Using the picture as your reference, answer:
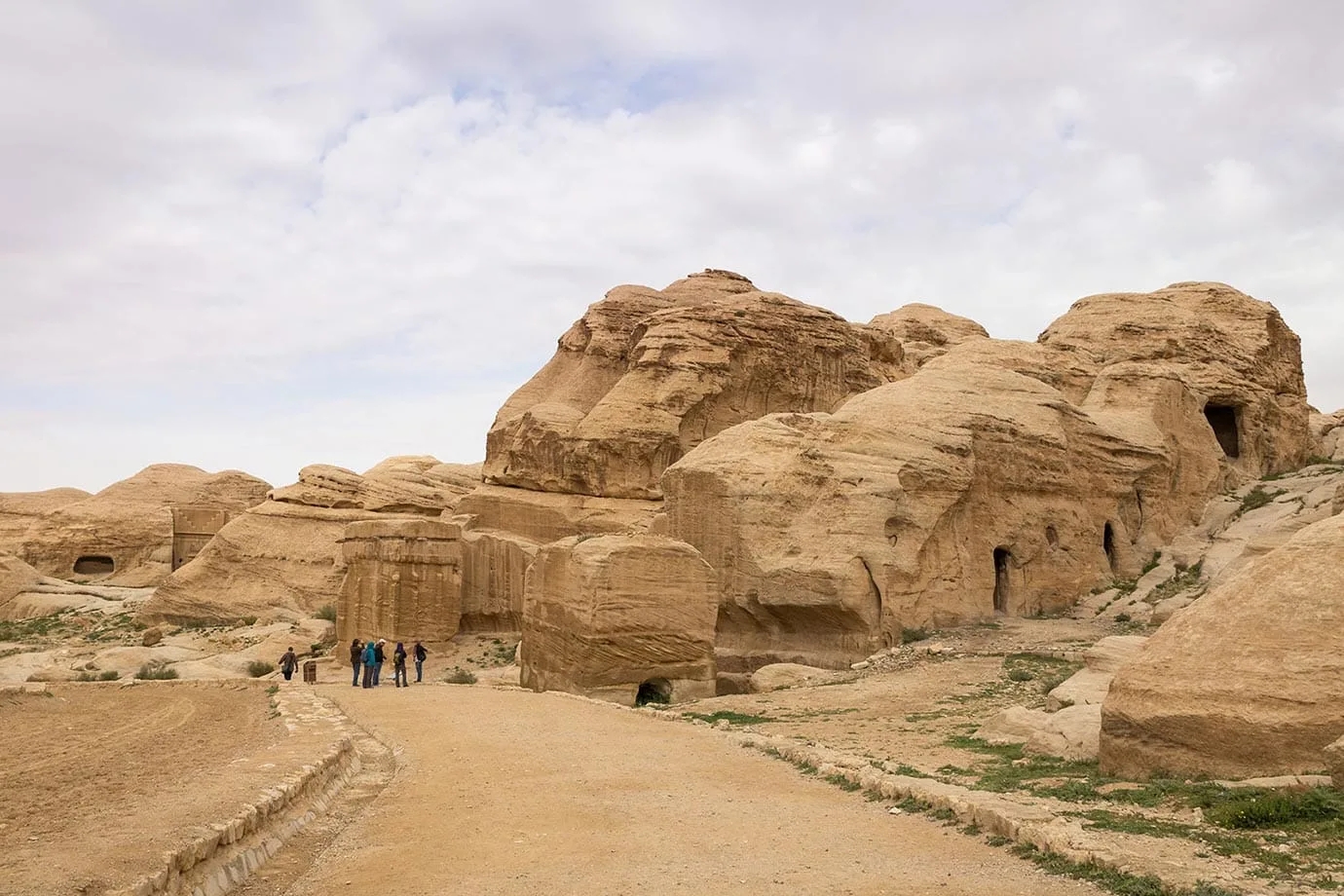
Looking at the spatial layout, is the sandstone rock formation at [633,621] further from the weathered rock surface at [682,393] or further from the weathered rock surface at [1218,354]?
the weathered rock surface at [682,393]

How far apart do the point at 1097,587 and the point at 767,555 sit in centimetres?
1012

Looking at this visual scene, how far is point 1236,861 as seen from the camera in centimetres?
691

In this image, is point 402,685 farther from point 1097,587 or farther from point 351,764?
point 1097,587

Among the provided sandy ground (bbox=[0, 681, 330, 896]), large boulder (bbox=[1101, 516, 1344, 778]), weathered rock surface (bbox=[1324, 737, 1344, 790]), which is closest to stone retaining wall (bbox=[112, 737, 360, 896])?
sandy ground (bbox=[0, 681, 330, 896])

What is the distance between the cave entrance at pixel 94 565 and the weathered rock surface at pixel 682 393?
19345 millimetres

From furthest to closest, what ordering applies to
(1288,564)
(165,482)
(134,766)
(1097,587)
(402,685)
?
(165,482) → (1097,587) → (402,685) → (134,766) → (1288,564)

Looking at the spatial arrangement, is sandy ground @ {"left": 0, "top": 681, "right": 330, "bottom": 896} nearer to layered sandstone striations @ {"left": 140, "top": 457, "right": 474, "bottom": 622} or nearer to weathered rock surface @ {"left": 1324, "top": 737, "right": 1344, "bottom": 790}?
weathered rock surface @ {"left": 1324, "top": 737, "right": 1344, "bottom": 790}

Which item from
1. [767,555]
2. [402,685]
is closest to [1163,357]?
[767,555]

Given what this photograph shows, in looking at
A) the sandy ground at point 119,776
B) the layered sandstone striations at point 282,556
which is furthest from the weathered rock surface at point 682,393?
the sandy ground at point 119,776

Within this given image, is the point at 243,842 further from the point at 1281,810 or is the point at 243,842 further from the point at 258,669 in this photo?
the point at 258,669

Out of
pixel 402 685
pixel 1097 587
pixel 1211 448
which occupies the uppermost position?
pixel 1211 448

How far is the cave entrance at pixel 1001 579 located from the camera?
95.2 ft

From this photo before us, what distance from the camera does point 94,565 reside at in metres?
53.5

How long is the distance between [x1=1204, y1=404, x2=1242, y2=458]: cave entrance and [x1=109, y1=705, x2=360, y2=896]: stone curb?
115 ft
